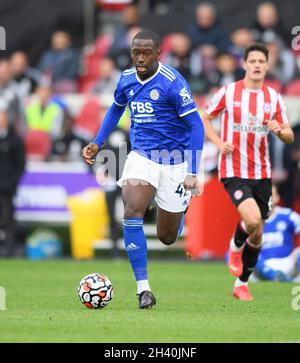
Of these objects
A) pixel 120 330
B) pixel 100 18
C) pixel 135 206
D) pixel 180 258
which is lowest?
pixel 180 258

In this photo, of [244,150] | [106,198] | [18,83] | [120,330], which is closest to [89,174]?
[106,198]

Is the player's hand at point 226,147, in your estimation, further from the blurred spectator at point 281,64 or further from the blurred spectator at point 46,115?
the blurred spectator at point 46,115

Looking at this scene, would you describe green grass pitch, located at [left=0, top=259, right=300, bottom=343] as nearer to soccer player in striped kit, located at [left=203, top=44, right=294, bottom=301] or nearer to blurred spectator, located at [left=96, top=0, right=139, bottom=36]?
soccer player in striped kit, located at [left=203, top=44, right=294, bottom=301]

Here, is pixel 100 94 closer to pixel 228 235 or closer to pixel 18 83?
pixel 18 83

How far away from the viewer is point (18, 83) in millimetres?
19938

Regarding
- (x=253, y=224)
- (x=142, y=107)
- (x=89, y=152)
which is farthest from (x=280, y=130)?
(x=89, y=152)

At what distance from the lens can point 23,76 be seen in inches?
788

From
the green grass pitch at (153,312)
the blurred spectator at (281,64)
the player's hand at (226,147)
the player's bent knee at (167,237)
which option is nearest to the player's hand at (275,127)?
the player's hand at (226,147)

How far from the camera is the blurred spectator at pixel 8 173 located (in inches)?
697

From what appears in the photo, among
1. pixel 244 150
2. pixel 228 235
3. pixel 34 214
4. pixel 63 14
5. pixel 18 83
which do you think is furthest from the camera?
pixel 63 14

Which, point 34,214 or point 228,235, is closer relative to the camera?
point 228,235

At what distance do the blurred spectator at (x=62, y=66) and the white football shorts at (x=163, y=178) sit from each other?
33.7ft

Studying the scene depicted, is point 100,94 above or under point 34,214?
above

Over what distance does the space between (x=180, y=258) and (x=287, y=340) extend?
10020 mm
